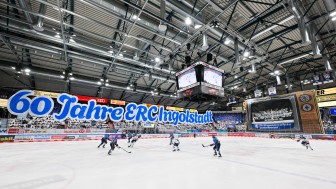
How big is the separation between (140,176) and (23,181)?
294cm

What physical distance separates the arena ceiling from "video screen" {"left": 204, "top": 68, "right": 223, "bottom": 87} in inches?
58.3

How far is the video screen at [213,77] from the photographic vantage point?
847 centimetres

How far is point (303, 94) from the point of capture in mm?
20156

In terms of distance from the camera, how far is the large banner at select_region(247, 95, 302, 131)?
2091cm

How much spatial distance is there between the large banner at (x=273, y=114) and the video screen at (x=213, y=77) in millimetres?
18622

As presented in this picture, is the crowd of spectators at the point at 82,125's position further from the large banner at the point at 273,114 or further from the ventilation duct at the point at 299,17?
the ventilation duct at the point at 299,17

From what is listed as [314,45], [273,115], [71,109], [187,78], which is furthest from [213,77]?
[273,115]

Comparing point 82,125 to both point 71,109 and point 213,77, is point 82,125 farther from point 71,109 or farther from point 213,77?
point 213,77

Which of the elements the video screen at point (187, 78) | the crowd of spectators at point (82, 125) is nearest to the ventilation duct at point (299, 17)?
the video screen at point (187, 78)

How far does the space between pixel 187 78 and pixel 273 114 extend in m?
21.4

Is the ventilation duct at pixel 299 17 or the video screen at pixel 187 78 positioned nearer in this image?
the ventilation duct at pixel 299 17

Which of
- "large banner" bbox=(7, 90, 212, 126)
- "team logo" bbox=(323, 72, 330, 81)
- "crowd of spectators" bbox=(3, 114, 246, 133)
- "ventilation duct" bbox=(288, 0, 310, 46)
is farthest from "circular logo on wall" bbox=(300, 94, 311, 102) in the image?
"large banner" bbox=(7, 90, 212, 126)

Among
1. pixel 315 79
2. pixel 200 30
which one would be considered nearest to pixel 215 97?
pixel 200 30

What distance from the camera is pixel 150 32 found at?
1168 centimetres
